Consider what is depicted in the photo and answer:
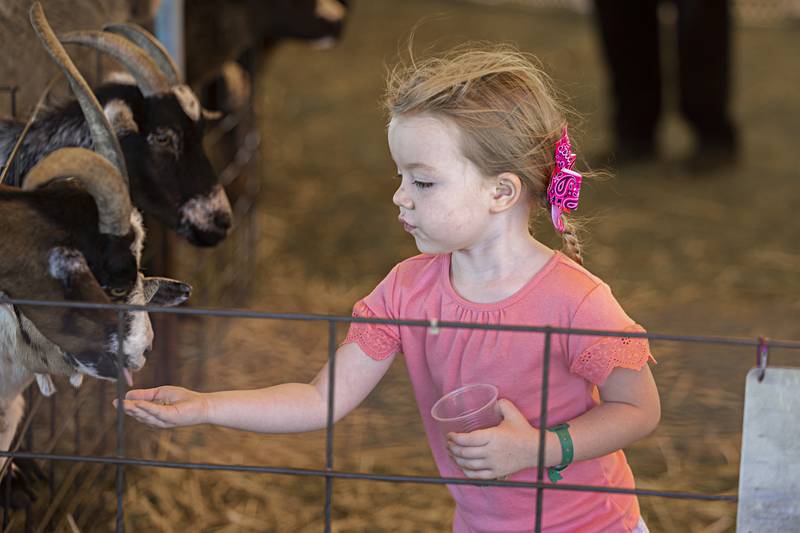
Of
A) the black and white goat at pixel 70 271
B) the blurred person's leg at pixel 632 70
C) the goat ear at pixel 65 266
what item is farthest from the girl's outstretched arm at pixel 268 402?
the blurred person's leg at pixel 632 70

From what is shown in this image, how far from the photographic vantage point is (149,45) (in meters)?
2.33

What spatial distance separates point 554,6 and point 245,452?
6725mm

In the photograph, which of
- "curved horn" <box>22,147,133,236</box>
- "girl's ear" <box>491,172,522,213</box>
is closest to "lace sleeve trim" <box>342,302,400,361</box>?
"girl's ear" <box>491,172,522,213</box>

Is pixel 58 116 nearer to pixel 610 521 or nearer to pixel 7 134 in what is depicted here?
pixel 7 134

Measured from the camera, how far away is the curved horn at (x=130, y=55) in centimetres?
213

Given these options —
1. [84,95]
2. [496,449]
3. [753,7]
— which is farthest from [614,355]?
[753,7]

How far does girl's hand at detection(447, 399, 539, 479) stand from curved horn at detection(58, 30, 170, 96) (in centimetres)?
107

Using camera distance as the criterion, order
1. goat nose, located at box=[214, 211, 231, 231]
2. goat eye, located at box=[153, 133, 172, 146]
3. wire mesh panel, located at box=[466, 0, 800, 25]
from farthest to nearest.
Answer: wire mesh panel, located at box=[466, 0, 800, 25] < goat nose, located at box=[214, 211, 231, 231] < goat eye, located at box=[153, 133, 172, 146]

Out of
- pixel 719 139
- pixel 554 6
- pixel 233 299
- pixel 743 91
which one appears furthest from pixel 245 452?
pixel 554 6

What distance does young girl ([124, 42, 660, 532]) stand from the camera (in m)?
1.56

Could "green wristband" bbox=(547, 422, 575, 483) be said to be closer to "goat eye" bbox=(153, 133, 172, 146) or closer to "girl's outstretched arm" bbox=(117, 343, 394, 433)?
"girl's outstretched arm" bbox=(117, 343, 394, 433)

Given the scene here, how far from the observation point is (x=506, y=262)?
1.69m

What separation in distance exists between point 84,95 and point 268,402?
623 millimetres

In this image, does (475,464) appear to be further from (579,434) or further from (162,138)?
(162,138)
